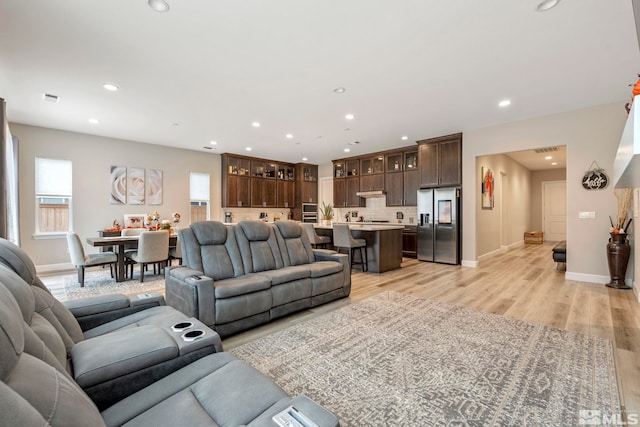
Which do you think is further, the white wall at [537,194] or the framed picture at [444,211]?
the white wall at [537,194]

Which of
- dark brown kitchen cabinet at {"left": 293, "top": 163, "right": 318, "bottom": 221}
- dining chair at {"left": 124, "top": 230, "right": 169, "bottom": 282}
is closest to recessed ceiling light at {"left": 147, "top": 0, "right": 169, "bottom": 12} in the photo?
dining chair at {"left": 124, "top": 230, "right": 169, "bottom": 282}

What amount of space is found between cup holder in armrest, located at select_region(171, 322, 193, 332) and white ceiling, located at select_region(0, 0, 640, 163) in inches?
99.3

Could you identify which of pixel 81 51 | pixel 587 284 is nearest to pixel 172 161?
pixel 81 51

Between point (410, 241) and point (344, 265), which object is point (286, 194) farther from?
point (344, 265)

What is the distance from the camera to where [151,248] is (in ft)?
16.0

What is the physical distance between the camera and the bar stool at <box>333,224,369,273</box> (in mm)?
5438

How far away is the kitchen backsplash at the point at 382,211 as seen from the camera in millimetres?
7992

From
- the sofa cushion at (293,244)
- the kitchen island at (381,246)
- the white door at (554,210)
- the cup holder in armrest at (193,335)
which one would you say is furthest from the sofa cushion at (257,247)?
the white door at (554,210)

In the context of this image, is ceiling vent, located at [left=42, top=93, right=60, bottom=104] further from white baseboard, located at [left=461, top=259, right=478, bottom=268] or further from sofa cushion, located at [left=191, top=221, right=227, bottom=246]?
white baseboard, located at [left=461, top=259, right=478, bottom=268]

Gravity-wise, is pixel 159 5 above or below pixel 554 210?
above

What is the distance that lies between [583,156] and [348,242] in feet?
13.8

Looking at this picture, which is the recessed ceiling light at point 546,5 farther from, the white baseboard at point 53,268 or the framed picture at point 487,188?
the white baseboard at point 53,268

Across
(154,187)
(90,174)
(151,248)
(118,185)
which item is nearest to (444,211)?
(151,248)

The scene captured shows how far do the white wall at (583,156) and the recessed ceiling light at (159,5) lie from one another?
590 cm
